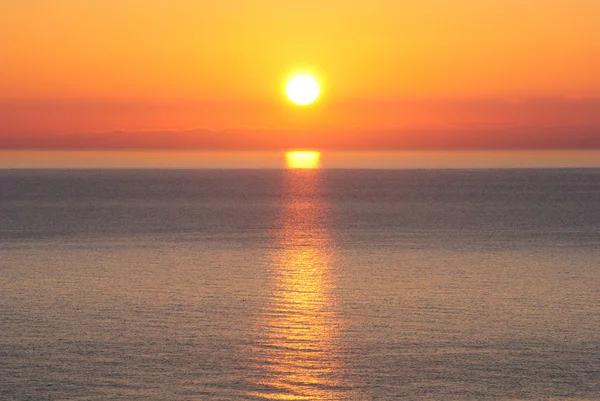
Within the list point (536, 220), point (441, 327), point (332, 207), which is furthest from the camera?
point (332, 207)

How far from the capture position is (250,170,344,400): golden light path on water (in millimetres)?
11734

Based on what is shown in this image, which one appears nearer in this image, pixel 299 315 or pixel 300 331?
pixel 300 331

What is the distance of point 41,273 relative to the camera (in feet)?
69.3

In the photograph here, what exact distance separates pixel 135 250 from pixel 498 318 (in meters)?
13.1

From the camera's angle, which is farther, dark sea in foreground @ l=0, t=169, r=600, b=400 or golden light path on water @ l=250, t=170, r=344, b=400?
dark sea in foreground @ l=0, t=169, r=600, b=400

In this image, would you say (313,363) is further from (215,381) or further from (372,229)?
(372,229)

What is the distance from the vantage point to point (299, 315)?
53.3 feet

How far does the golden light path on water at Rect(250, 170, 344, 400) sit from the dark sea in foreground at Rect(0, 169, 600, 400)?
39 millimetres

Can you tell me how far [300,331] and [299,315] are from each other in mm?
1408

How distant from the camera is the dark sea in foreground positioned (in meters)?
11.9

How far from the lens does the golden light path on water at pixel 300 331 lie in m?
11.7

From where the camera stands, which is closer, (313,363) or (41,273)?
(313,363)

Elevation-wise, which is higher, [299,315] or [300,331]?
[299,315]

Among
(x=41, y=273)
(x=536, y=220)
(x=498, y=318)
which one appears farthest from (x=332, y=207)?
(x=498, y=318)
